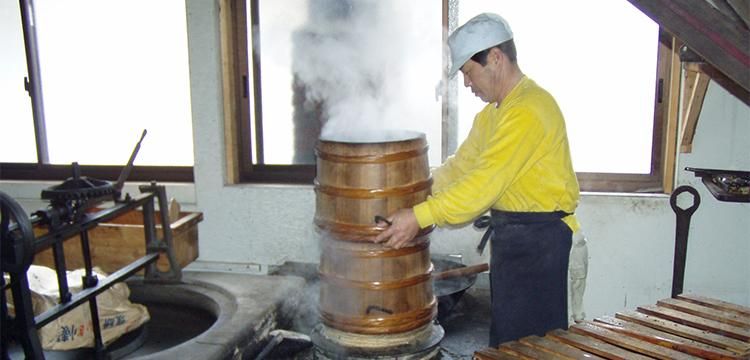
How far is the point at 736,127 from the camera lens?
→ 4.03 meters

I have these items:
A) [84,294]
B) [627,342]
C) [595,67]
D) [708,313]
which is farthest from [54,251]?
[595,67]

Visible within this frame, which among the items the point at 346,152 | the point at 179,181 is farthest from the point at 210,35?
the point at 346,152

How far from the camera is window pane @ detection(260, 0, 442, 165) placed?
4.45m

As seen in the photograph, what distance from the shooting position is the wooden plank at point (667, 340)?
2.35 metres

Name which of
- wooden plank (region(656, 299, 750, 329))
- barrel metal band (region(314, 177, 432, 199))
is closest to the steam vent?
barrel metal band (region(314, 177, 432, 199))

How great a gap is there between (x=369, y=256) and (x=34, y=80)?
386cm

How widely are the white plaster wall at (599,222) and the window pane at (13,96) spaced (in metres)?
0.52

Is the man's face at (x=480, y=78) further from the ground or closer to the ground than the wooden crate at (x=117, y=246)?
further from the ground

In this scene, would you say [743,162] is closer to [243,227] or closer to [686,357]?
[686,357]

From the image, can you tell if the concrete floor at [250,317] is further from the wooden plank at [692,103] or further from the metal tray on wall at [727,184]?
the wooden plank at [692,103]

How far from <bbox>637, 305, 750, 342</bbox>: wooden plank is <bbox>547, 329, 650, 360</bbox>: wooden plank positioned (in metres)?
0.52

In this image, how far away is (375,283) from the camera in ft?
9.18

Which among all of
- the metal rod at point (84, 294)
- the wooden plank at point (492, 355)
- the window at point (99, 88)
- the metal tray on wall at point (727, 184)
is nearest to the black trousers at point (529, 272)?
the wooden plank at point (492, 355)

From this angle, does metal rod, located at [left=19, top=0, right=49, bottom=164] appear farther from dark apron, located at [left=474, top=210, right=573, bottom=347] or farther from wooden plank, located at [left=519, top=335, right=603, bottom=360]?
wooden plank, located at [left=519, top=335, right=603, bottom=360]
